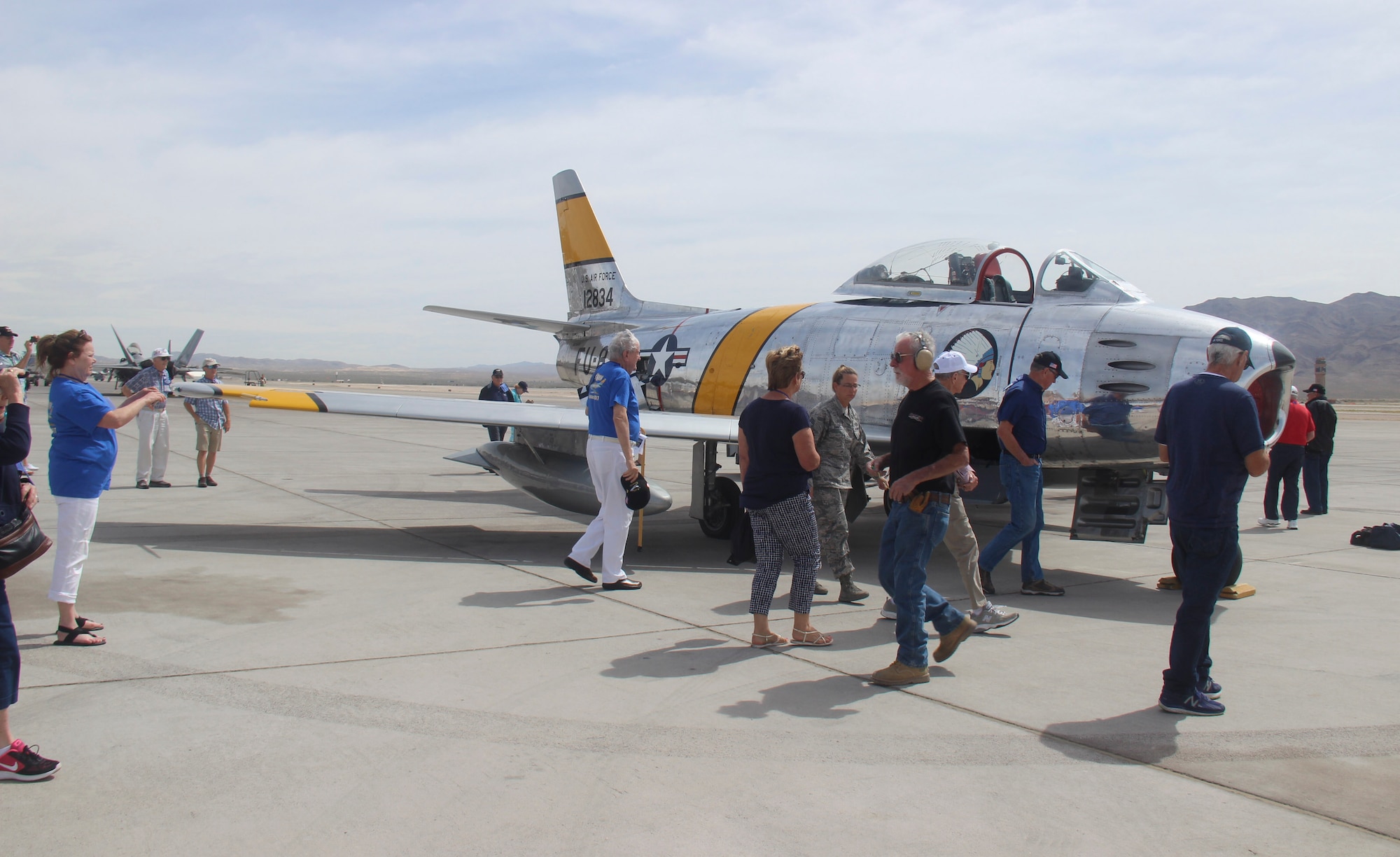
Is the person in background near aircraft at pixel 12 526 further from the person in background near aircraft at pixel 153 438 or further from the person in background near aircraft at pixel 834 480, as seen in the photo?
the person in background near aircraft at pixel 153 438

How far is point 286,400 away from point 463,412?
5.13 feet

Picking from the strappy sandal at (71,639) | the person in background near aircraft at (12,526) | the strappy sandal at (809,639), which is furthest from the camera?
the strappy sandal at (809,639)

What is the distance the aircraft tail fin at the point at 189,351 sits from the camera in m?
46.6

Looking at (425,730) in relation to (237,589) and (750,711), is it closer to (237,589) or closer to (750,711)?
(750,711)

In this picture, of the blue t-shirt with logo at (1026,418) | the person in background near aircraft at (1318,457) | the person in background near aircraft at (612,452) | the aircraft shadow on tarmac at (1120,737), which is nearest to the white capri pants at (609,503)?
the person in background near aircraft at (612,452)

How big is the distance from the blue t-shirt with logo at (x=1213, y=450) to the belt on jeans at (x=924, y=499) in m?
1.05

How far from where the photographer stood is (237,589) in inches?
257

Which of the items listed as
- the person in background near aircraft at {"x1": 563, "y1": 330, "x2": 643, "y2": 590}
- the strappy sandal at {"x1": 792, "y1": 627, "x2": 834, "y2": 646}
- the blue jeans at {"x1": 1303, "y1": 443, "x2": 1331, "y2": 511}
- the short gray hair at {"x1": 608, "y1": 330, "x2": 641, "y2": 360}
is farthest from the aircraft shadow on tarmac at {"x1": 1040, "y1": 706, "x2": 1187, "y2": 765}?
the blue jeans at {"x1": 1303, "y1": 443, "x2": 1331, "y2": 511}

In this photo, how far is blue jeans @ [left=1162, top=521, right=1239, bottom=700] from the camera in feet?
14.0

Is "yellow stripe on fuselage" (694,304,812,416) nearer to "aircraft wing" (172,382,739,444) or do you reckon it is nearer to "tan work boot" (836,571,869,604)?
"aircraft wing" (172,382,739,444)

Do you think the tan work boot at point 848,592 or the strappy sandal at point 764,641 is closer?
the strappy sandal at point 764,641

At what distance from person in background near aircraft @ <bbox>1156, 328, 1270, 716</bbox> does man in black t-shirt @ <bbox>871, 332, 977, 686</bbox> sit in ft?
3.37

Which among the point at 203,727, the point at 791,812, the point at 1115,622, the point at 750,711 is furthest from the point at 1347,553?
the point at 203,727

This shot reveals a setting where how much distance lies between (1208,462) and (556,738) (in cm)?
317
